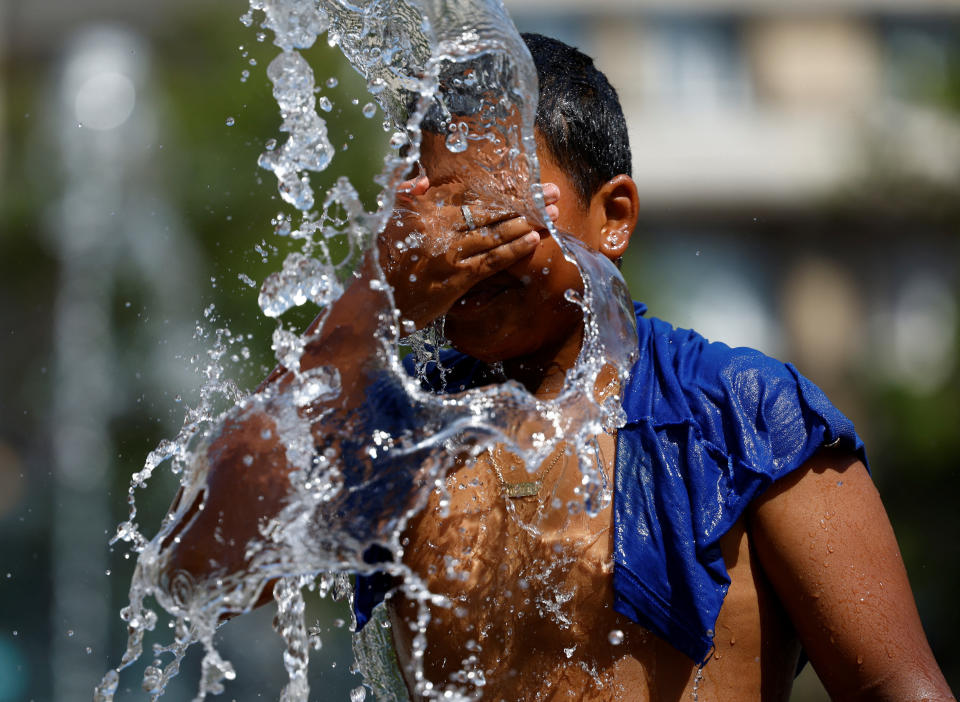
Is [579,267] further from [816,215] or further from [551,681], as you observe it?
[816,215]

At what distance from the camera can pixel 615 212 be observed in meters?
2.28

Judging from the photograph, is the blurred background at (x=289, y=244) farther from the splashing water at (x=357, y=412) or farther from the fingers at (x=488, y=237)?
the fingers at (x=488, y=237)

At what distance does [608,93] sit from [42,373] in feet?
33.2

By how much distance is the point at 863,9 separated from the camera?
13.8 meters

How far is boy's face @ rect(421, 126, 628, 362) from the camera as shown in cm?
199

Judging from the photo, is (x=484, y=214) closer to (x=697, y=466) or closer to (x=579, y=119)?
(x=579, y=119)

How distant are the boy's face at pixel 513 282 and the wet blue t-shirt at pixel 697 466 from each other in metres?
0.21

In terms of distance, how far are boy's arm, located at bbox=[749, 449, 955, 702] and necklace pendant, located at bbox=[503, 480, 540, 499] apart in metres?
0.39

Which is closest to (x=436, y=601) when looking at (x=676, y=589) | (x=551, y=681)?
(x=551, y=681)

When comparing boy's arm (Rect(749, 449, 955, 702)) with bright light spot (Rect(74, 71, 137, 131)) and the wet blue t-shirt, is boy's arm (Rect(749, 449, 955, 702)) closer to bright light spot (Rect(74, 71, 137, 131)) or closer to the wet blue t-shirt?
the wet blue t-shirt

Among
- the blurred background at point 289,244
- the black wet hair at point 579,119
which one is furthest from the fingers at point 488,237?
the blurred background at point 289,244

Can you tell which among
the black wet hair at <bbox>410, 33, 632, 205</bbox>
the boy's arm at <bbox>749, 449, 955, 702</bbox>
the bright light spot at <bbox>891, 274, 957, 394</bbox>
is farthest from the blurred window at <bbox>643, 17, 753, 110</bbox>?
the boy's arm at <bbox>749, 449, 955, 702</bbox>

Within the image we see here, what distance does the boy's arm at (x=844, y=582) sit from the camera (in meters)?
1.82

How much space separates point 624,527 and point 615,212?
2.11ft
